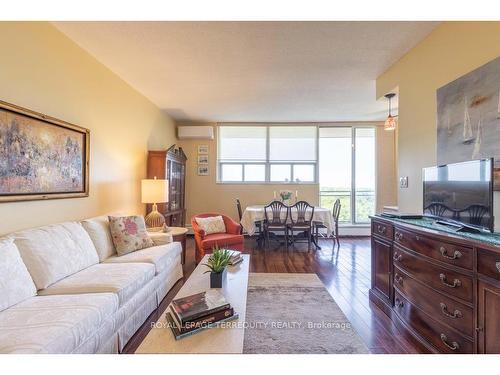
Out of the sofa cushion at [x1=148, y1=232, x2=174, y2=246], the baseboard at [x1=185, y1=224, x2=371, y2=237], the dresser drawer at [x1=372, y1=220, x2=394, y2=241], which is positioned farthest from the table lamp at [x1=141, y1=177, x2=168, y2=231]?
the baseboard at [x1=185, y1=224, x2=371, y2=237]

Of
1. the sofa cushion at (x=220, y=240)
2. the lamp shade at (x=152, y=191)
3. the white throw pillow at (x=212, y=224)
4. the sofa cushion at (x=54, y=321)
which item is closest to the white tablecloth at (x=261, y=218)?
the white throw pillow at (x=212, y=224)

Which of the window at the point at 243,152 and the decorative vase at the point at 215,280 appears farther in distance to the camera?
the window at the point at 243,152

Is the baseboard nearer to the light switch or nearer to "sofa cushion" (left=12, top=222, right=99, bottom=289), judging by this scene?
the light switch

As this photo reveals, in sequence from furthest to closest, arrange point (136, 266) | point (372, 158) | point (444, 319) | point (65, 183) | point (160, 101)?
1. point (372, 158)
2. point (160, 101)
3. point (65, 183)
4. point (136, 266)
5. point (444, 319)

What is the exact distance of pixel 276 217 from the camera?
15.4 feet

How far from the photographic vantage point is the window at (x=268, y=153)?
5.94 metres

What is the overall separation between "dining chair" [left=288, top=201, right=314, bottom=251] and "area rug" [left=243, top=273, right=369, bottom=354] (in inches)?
60.4

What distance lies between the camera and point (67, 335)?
4.17 ft

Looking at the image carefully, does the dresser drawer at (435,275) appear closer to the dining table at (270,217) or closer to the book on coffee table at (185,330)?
the book on coffee table at (185,330)

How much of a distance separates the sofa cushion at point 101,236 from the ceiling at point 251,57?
189cm

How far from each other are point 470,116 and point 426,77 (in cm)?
76

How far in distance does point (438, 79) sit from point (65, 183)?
12.1 ft
